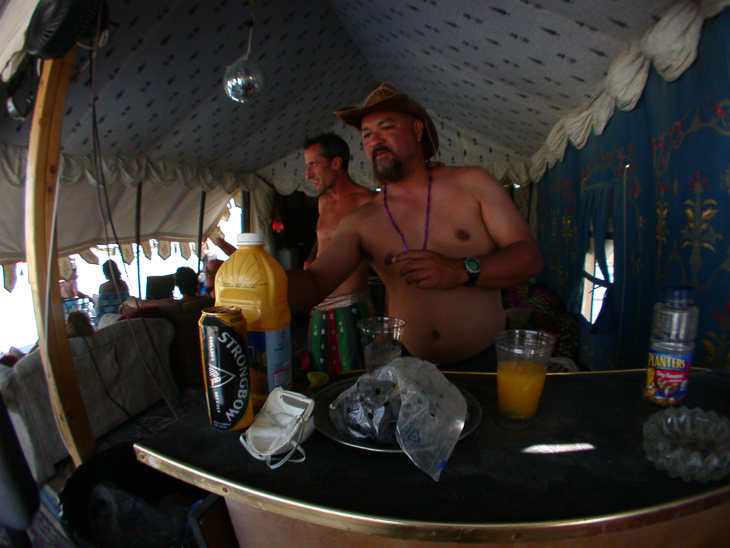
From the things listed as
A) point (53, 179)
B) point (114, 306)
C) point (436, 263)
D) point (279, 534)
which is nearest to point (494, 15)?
point (436, 263)

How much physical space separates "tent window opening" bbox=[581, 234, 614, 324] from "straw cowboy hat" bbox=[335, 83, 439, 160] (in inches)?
83.3

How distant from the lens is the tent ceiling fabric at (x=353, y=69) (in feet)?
7.32

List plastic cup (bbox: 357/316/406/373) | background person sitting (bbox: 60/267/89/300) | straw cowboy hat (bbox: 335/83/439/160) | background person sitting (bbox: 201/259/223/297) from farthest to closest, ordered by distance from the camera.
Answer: background person sitting (bbox: 60/267/89/300) → background person sitting (bbox: 201/259/223/297) → straw cowboy hat (bbox: 335/83/439/160) → plastic cup (bbox: 357/316/406/373)

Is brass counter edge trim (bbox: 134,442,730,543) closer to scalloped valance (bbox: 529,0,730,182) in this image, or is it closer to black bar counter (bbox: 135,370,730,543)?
black bar counter (bbox: 135,370,730,543)

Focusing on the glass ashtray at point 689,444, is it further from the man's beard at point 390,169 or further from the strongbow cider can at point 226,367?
the man's beard at point 390,169

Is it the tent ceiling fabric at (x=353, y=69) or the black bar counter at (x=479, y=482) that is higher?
the tent ceiling fabric at (x=353, y=69)

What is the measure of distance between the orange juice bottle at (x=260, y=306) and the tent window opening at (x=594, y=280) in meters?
2.93

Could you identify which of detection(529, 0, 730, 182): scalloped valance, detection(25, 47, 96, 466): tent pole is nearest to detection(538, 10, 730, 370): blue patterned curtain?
detection(529, 0, 730, 182): scalloped valance

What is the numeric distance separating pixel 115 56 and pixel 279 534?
3.57 metres

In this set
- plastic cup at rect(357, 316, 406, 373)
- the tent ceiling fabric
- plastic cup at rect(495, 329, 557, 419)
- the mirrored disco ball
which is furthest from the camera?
the mirrored disco ball

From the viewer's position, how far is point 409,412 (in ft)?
2.28

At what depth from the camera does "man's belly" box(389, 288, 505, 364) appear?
5.26 ft

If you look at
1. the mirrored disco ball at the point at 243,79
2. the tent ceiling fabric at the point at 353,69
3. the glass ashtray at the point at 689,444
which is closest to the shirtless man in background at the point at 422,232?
the glass ashtray at the point at 689,444

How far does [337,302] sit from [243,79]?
6.60 feet
